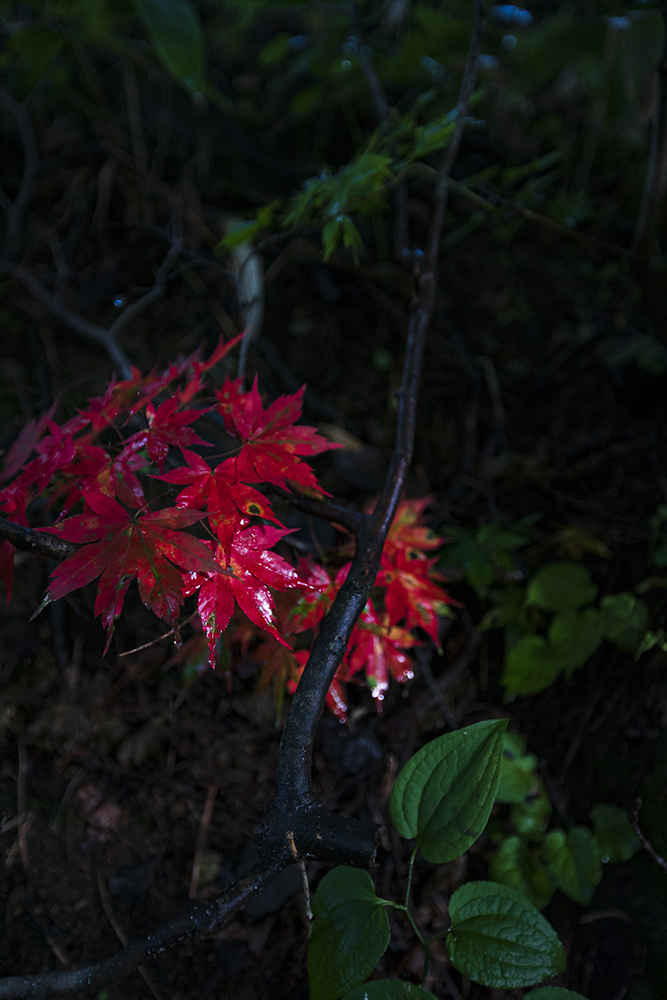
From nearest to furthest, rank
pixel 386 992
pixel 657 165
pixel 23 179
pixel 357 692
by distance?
pixel 386 992 → pixel 657 165 → pixel 357 692 → pixel 23 179

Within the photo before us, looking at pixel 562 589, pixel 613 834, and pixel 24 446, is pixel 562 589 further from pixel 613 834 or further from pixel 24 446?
pixel 24 446

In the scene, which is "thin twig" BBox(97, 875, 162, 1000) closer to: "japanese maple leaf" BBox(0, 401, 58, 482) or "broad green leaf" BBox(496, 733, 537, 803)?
"broad green leaf" BBox(496, 733, 537, 803)

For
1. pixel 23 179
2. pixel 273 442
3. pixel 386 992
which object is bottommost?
pixel 386 992

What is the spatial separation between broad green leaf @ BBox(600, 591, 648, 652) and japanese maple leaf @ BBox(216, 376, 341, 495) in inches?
36.7

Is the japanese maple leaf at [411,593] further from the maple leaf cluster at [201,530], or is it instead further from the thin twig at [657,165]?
the thin twig at [657,165]

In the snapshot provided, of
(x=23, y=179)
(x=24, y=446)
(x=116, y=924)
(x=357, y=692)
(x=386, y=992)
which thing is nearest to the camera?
(x=386, y=992)

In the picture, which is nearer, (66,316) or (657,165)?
(657,165)

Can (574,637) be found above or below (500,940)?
below

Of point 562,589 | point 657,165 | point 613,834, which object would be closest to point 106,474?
point 562,589

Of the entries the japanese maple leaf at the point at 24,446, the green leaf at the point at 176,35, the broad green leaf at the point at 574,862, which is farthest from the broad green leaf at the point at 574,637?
the green leaf at the point at 176,35

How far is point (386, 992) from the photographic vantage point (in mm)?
753

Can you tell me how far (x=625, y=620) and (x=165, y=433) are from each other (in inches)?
48.8

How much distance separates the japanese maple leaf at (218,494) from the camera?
833mm

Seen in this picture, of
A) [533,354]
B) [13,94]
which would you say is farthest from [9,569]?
[13,94]
